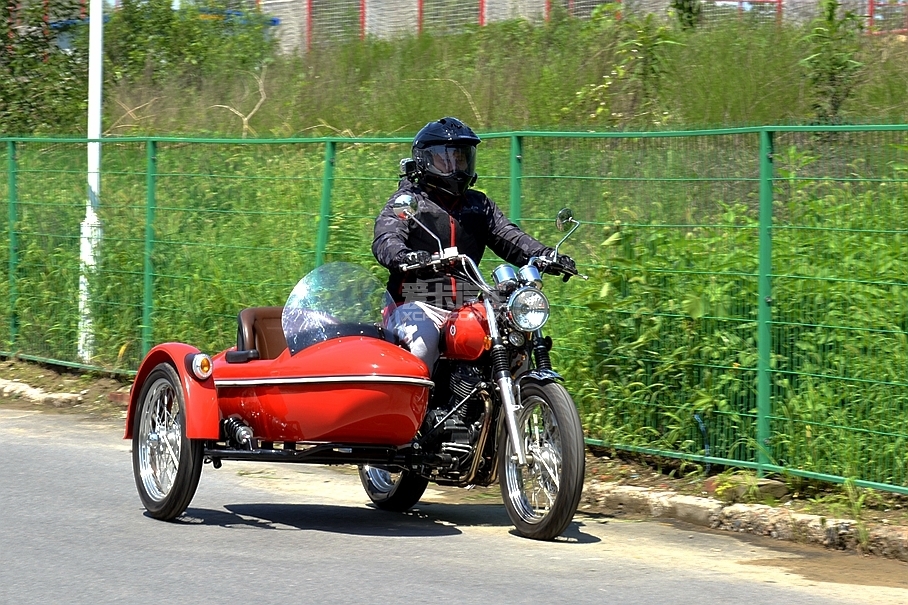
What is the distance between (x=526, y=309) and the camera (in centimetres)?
712

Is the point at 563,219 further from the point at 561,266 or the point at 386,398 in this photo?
the point at 386,398

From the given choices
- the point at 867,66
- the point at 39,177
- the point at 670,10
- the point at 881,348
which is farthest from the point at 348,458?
the point at 670,10

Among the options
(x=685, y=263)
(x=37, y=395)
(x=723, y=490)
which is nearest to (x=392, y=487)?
(x=723, y=490)

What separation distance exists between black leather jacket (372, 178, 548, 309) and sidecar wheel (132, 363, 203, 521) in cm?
129

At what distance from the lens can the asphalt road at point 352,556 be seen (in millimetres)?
6055

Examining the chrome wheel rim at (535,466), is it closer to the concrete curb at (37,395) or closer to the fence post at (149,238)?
the fence post at (149,238)

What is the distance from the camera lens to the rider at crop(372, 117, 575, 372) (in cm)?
741

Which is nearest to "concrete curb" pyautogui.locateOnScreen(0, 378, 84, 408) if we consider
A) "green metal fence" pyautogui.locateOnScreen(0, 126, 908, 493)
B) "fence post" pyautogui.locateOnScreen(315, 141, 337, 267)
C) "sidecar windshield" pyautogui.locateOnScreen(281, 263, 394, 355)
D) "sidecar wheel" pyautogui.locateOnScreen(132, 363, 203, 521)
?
"green metal fence" pyautogui.locateOnScreen(0, 126, 908, 493)

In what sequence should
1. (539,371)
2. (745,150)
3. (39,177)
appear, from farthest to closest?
(39,177)
(745,150)
(539,371)

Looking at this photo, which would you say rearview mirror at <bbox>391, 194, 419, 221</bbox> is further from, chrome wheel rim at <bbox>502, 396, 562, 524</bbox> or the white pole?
the white pole

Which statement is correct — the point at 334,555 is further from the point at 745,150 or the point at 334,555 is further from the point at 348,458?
the point at 745,150

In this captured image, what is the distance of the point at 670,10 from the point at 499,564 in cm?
1432

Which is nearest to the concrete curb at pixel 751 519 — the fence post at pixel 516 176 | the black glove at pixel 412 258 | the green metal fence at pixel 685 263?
the green metal fence at pixel 685 263

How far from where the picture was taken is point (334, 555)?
6.78 metres
